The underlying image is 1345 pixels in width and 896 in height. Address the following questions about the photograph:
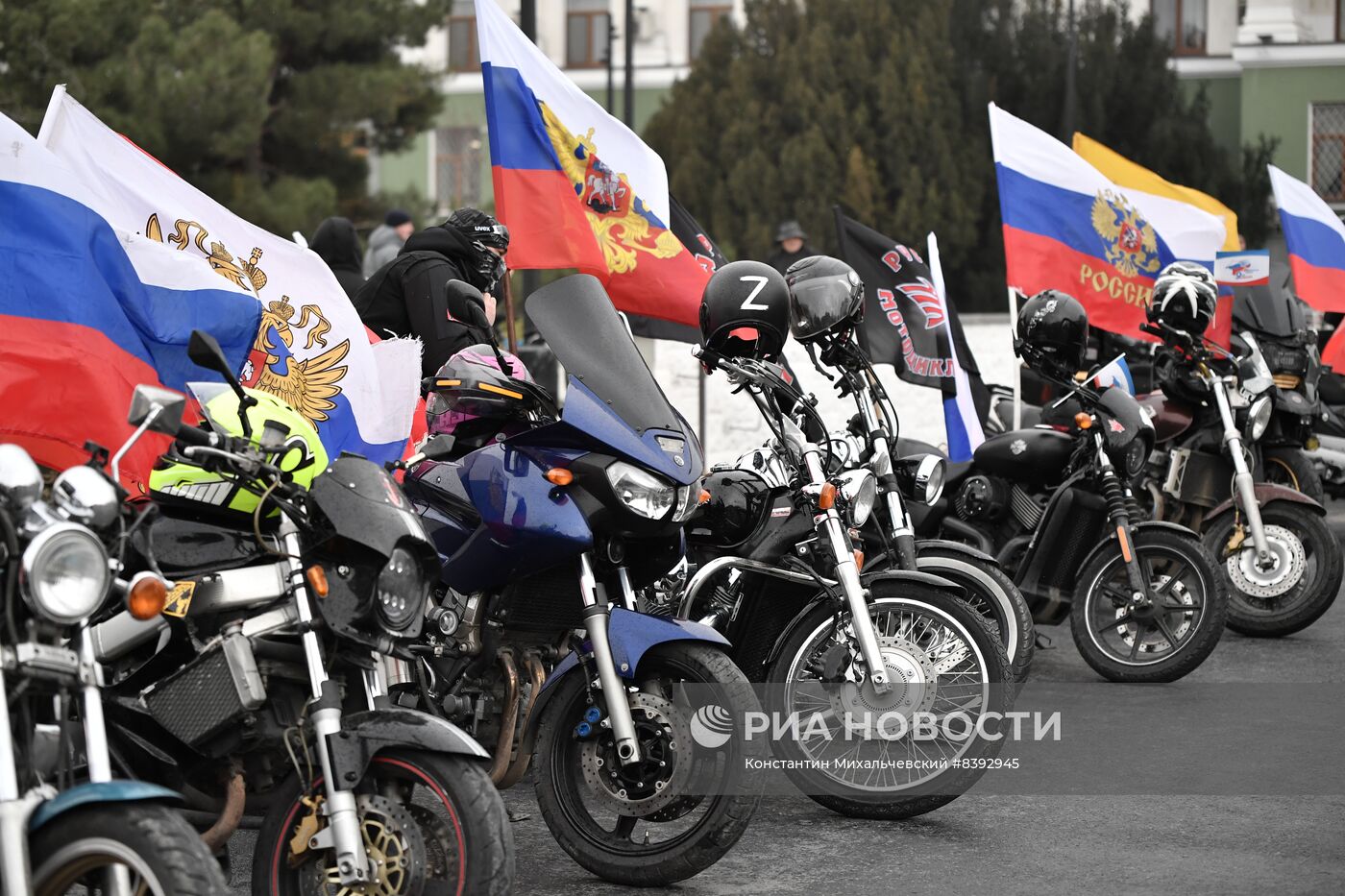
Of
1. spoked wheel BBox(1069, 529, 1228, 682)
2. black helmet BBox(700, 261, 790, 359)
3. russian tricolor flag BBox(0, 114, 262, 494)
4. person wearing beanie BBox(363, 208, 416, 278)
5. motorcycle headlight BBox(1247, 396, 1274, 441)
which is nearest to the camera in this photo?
russian tricolor flag BBox(0, 114, 262, 494)

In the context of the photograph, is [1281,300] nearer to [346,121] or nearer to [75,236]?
[75,236]

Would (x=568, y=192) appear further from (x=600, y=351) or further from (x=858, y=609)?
(x=858, y=609)

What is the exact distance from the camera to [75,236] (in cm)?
626

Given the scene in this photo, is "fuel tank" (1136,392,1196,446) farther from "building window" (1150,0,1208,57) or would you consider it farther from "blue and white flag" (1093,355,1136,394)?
"building window" (1150,0,1208,57)

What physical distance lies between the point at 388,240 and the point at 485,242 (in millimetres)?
7177

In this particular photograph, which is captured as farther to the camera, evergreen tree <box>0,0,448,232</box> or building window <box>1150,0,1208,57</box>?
building window <box>1150,0,1208,57</box>

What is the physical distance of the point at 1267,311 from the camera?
1222cm

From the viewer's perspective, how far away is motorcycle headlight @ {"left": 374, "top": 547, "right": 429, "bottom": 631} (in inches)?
177

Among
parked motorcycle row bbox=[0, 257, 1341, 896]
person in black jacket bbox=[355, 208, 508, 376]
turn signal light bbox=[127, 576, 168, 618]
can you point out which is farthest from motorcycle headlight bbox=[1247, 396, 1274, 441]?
turn signal light bbox=[127, 576, 168, 618]

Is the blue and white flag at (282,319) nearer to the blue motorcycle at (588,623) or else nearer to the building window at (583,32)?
the blue motorcycle at (588,623)

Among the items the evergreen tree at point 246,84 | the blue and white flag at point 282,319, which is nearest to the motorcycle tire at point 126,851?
the blue and white flag at point 282,319

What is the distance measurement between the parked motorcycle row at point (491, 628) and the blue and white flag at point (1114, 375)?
1140mm

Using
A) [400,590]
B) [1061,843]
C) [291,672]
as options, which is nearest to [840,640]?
[1061,843]

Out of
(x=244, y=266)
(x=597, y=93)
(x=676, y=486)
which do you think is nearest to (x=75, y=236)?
(x=244, y=266)
